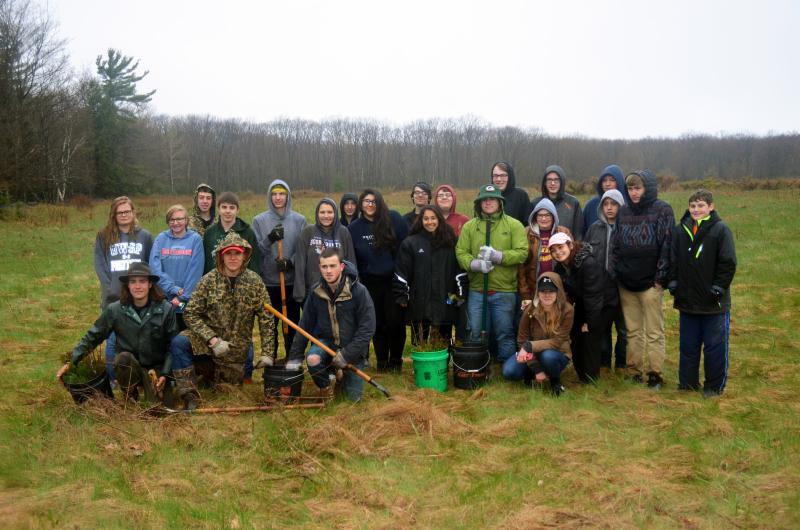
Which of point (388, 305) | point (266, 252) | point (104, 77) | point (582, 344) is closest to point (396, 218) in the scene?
point (388, 305)

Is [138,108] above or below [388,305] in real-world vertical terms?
above

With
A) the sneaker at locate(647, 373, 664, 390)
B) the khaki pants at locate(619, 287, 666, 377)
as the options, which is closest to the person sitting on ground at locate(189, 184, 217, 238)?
the khaki pants at locate(619, 287, 666, 377)

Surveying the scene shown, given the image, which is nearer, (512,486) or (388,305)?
(512,486)

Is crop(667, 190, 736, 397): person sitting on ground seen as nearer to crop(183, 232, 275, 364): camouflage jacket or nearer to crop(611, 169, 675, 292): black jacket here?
crop(611, 169, 675, 292): black jacket

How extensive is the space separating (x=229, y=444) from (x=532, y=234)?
372 centimetres

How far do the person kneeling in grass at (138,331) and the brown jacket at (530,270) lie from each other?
11.5 ft

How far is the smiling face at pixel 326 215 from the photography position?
6410mm

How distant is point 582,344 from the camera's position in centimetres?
623

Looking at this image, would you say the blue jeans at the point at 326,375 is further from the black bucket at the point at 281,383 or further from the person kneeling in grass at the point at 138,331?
the person kneeling in grass at the point at 138,331

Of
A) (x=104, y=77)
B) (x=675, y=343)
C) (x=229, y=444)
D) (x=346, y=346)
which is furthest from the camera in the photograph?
(x=104, y=77)

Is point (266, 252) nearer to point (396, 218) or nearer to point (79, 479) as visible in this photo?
point (396, 218)

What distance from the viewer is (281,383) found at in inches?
213

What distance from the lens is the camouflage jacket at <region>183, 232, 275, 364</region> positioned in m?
5.67

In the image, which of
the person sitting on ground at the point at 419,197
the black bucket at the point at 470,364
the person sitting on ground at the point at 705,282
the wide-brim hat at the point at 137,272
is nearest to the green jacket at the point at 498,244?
the black bucket at the point at 470,364
